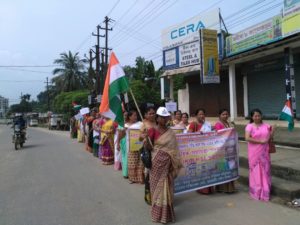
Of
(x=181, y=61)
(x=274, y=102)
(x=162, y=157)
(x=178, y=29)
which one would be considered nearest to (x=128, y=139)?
(x=162, y=157)

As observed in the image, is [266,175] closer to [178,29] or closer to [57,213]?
[57,213]

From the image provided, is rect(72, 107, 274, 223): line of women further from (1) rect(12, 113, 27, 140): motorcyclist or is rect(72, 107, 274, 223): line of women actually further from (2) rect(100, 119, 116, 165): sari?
(1) rect(12, 113, 27, 140): motorcyclist

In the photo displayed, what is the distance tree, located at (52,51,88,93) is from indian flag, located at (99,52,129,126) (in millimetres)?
48811

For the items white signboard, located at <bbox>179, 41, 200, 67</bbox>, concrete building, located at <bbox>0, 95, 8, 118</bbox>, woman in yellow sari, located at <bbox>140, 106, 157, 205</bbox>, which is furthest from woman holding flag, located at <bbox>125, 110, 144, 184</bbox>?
concrete building, located at <bbox>0, 95, 8, 118</bbox>

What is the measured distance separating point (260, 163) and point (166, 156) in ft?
6.41

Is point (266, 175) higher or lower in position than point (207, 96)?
lower

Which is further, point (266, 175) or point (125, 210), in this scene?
point (266, 175)

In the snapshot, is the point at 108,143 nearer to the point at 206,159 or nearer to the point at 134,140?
the point at 134,140

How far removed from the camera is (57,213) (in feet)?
17.8

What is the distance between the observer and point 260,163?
19.3ft

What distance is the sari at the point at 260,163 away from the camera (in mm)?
5859

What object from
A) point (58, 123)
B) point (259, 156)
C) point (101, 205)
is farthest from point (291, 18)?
point (58, 123)

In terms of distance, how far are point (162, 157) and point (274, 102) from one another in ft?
45.2

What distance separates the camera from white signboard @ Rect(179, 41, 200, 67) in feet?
64.3
